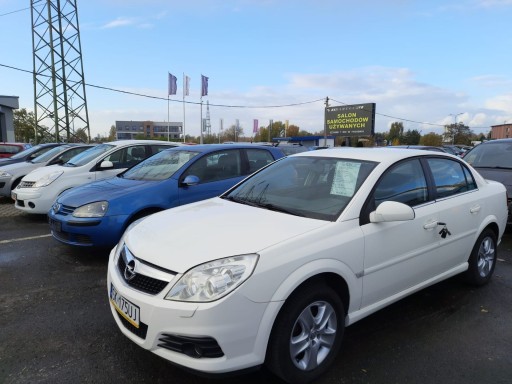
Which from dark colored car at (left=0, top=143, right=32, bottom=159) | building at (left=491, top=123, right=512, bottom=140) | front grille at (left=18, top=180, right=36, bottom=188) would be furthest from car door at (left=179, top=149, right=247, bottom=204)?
building at (left=491, top=123, right=512, bottom=140)

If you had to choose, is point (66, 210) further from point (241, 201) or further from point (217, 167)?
point (241, 201)

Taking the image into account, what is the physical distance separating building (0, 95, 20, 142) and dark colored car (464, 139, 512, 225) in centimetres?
3930

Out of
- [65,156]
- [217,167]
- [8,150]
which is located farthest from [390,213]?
[8,150]

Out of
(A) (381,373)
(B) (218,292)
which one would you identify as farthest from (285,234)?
(A) (381,373)

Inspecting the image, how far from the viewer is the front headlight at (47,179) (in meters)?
7.14

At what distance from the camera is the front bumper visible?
2.14 m

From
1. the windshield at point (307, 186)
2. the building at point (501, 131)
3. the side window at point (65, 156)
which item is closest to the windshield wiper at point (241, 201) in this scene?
→ the windshield at point (307, 186)

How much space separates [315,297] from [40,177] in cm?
667

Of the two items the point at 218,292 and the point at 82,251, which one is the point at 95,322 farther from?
the point at 82,251

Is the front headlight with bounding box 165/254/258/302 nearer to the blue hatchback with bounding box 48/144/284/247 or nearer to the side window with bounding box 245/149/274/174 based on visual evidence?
the blue hatchback with bounding box 48/144/284/247

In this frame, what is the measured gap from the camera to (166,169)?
5.67 metres

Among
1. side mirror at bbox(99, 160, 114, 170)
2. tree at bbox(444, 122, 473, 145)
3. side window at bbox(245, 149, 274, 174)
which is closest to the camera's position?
side window at bbox(245, 149, 274, 174)

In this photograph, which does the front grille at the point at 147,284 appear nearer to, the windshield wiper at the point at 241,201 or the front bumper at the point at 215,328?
the front bumper at the point at 215,328

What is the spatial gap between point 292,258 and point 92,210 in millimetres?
3332
